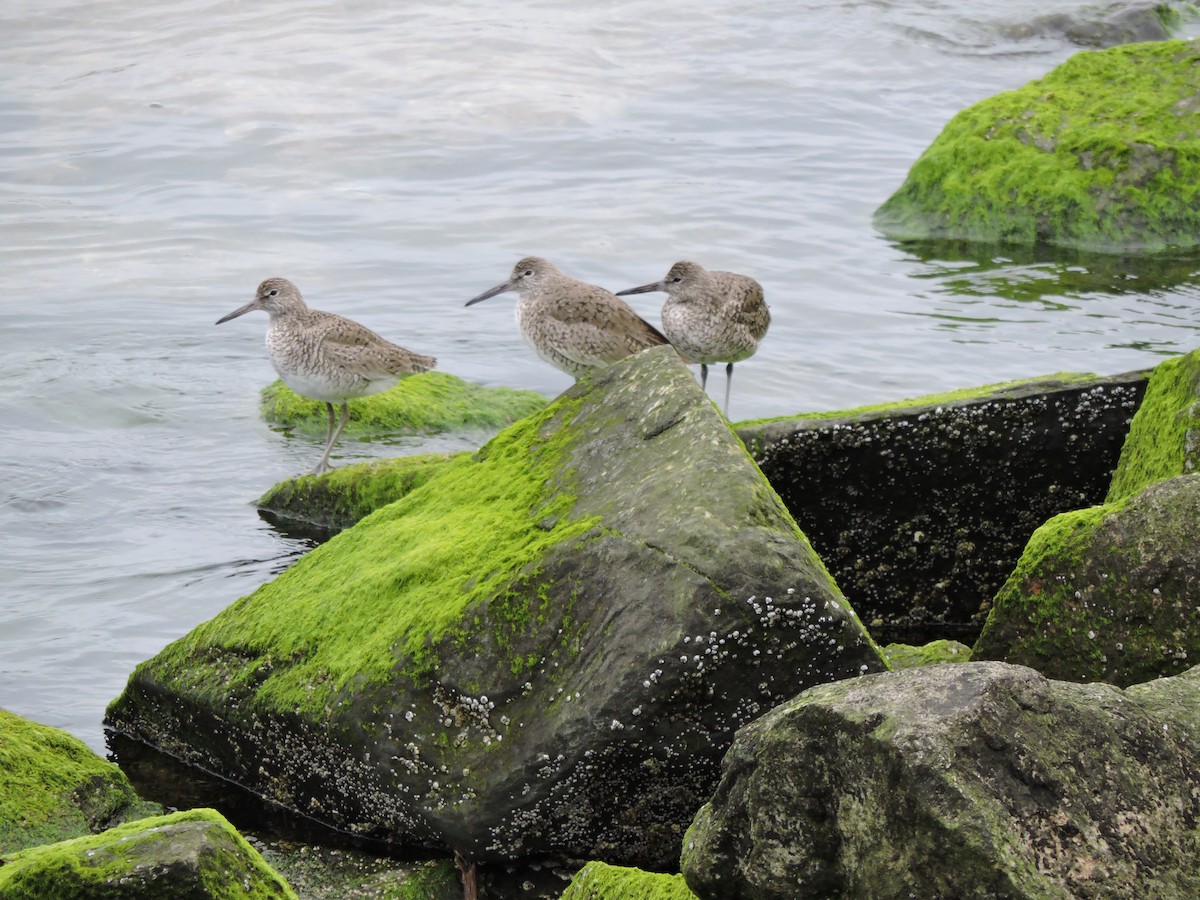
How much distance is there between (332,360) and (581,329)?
203cm

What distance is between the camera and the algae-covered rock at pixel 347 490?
26.8 ft

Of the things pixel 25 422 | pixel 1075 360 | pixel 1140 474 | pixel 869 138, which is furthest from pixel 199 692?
pixel 869 138

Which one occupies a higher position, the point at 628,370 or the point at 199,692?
the point at 628,370

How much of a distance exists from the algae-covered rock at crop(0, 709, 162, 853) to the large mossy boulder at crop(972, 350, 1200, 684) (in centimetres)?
308

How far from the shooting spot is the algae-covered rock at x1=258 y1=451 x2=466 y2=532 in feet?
26.8

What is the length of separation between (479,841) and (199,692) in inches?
59.1

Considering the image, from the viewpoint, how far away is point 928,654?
5.50 metres

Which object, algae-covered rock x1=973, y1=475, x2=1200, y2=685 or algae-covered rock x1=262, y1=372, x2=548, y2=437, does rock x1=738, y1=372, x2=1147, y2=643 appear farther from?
algae-covered rock x1=262, y1=372, x2=548, y2=437

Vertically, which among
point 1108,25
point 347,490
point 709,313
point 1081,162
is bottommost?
point 347,490

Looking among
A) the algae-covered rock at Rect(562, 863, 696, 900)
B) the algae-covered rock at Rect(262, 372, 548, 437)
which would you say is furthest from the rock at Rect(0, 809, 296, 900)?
the algae-covered rock at Rect(262, 372, 548, 437)

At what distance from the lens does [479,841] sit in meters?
4.71

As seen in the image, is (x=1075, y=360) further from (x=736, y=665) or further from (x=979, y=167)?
(x=736, y=665)

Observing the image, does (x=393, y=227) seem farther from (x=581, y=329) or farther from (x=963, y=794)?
(x=963, y=794)

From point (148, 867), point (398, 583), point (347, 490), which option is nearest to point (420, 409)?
point (347, 490)
